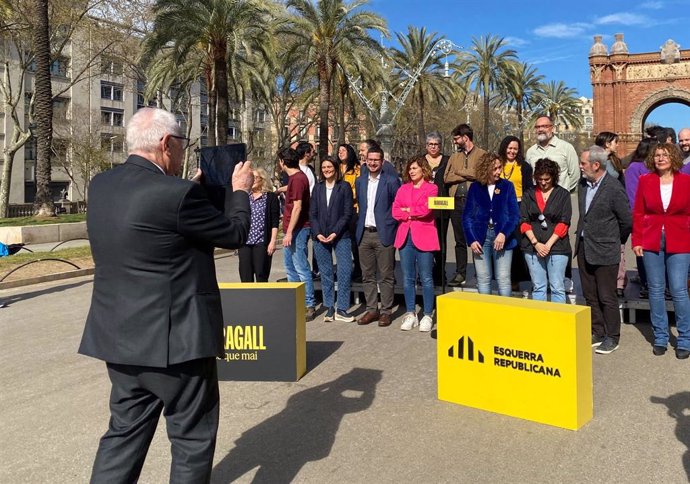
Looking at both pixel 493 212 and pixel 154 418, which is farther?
pixel 493 212

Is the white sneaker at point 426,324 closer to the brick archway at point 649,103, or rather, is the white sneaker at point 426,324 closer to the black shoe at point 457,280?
the black shoe at point 457,280

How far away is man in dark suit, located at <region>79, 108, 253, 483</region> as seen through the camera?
2439 millimetres

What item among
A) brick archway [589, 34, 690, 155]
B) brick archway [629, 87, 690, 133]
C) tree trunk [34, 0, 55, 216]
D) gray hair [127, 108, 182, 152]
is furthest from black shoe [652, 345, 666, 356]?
brick archway [629, 87, 690, 133]

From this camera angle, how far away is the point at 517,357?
4.16 metres

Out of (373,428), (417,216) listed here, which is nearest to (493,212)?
(417,216)

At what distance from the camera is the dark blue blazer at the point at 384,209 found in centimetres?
713

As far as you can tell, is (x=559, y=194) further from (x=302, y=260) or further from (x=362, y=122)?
(x=362, y=122)

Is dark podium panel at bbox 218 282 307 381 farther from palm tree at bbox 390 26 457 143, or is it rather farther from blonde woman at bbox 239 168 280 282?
palm tree at bbox 390 26 457 143

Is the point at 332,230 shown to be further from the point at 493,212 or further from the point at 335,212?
the point at 493,212

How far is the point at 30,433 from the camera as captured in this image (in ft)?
13.5

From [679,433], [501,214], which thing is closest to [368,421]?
[679,433]

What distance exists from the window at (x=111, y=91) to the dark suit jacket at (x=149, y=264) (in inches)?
2745

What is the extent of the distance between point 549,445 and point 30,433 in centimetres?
365

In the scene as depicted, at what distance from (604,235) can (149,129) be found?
484 centimetres
